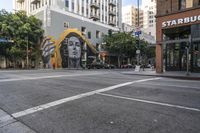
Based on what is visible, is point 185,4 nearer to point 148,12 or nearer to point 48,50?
point 48,50

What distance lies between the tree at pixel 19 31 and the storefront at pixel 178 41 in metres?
26.4

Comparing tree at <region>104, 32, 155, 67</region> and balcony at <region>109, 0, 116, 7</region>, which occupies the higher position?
balcony at <region>109, 0, 116, 7</region>

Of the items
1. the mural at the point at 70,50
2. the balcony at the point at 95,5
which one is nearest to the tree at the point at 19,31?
the mural at the point at 70,50

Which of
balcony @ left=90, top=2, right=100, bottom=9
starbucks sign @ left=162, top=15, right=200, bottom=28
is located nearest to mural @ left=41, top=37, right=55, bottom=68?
balcony @ left=90, top=2, right=100, bottom=9

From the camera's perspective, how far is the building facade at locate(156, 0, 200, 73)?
20.9 m

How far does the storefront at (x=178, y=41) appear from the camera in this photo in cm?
2092

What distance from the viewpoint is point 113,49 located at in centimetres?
4850

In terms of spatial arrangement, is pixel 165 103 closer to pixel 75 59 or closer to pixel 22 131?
pixel 22 131

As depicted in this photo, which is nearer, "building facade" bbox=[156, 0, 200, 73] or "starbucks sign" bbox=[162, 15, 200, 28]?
"starbucks sign" bbox=[162, 15, 200, 28]

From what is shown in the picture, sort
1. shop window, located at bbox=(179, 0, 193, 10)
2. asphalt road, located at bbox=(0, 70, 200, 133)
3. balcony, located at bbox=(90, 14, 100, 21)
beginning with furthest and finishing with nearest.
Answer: balcony, located at bbox=(90, 14, 100, 21) → shop window, located at bbox=(179, 0, 193, 10) → asphalt road, located at bbox=(0, 70, 200, 133)

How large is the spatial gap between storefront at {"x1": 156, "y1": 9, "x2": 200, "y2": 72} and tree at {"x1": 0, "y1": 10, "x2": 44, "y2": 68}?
26.4 metres

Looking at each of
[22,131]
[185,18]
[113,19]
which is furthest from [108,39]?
[22,131]

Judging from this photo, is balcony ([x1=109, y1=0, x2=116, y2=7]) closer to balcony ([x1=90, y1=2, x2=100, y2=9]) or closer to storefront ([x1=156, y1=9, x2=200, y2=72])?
balcony ([x1=90, y1=2, x2=100, y2=9])

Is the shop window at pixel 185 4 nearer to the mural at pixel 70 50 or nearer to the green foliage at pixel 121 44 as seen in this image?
the green foliage at pixel 121 44
